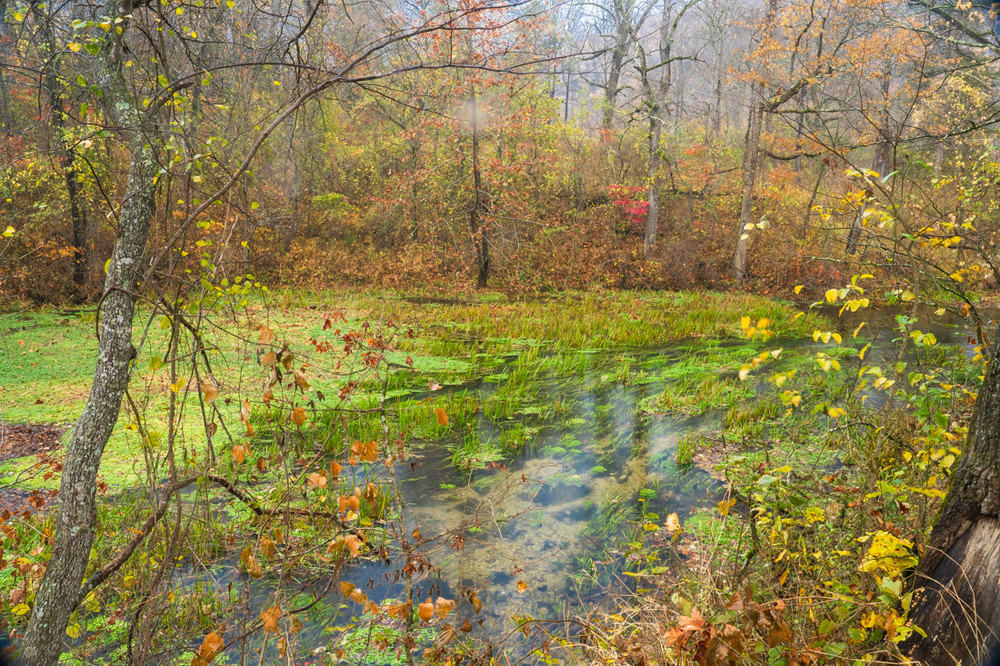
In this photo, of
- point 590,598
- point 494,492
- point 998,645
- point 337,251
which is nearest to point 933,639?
point 998,645

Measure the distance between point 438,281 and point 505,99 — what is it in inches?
191

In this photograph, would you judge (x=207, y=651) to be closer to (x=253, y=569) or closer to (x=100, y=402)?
(x=253, y=569)

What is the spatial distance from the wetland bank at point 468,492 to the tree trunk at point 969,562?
158 mm

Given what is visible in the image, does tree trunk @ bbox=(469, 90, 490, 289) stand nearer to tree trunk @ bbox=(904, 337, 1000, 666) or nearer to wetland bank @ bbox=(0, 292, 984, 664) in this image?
wetland bank @ bbox=(0, 292, 984, 664)

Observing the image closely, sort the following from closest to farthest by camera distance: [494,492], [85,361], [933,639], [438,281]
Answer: [933,639], [494,492], [85,361], [438,281]

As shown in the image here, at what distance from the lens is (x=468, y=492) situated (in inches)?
199

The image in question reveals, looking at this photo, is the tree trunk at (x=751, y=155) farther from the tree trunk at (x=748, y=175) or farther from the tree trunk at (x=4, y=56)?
the tree trunk at (x=4, y=56)

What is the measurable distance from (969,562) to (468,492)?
3639mm

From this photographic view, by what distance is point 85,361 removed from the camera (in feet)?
25.0

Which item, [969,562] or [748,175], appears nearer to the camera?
[969,562]

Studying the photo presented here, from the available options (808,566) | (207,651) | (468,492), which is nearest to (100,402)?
(207,651)

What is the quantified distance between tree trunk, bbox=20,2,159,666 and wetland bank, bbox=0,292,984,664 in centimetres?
21

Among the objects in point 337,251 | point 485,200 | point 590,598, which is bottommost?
point 590,598

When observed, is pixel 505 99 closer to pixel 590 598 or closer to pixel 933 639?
pixel 590 598
